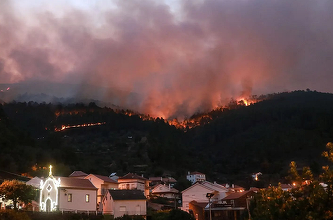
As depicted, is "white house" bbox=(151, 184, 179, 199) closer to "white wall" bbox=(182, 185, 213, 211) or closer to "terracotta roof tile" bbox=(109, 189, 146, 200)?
"white wall" bbox=(182, 185, 213, 211)

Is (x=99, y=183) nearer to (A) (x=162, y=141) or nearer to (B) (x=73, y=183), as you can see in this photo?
(B) (x=73, y=183)

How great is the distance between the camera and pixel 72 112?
184750 millimetres

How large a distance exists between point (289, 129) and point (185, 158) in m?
54.7

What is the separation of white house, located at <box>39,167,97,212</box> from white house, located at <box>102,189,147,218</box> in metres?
2.54

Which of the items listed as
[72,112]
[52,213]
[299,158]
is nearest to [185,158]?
[299,158]

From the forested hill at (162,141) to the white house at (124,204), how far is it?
4219 cm

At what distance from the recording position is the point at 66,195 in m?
46.8

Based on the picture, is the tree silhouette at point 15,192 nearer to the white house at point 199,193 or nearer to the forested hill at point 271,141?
the white house at point 199,193

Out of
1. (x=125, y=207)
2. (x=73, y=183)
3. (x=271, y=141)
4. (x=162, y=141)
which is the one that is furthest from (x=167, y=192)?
(x=271, y=141)

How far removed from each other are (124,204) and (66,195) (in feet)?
26.2

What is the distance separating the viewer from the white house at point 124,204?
49.0 m

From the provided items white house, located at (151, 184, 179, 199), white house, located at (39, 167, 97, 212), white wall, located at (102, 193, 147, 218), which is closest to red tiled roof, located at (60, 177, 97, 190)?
white house, located at (39, 167, 97, 212)

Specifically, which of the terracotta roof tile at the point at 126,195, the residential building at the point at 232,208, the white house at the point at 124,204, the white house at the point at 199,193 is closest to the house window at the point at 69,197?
the white house at the point at 124,204

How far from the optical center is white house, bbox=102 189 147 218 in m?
49.0
